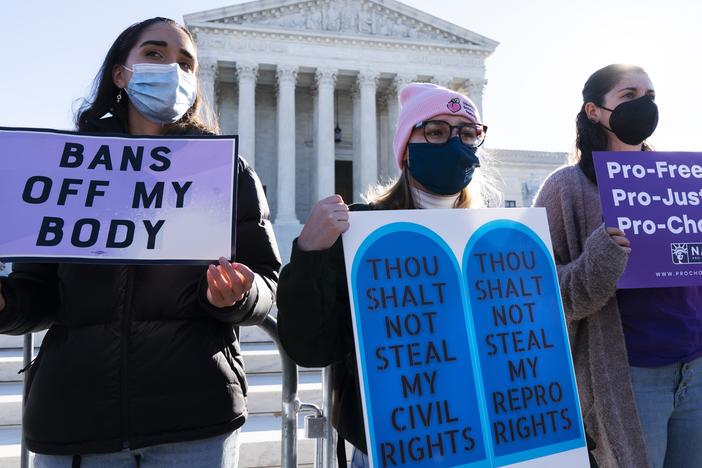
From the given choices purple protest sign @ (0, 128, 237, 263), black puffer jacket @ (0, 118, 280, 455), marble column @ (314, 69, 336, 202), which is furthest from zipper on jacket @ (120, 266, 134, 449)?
marble column @ (314, 69, 336, 202)

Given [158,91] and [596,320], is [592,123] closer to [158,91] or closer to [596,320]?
[596,320]

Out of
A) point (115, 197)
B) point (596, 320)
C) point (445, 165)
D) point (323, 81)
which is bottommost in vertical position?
point (596, 320)

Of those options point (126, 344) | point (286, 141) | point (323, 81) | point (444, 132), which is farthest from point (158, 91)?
point (323, 81)

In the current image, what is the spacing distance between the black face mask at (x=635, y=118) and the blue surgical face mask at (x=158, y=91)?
7.33 feet

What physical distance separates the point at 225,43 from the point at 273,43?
287 cm

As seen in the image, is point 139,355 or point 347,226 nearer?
point 347,226

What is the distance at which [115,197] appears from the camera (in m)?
2.11

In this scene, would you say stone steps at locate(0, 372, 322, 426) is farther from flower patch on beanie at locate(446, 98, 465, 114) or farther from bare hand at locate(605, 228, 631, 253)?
flower patch on beanie at locate(446, 98, 465, 114)

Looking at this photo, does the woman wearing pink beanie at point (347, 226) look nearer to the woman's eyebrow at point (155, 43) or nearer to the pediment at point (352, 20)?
the woman's eyebrow at point (155, 43)

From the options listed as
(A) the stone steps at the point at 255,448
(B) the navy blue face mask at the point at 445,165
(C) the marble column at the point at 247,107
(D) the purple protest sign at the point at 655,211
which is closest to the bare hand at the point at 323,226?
(B) the navy blue face mask at the point at 445,165

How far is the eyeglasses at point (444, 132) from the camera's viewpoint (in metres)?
2.41

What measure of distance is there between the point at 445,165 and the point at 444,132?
0.57 ft

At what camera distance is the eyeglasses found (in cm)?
241

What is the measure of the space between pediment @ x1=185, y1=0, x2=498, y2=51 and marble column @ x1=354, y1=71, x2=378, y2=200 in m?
2.95
